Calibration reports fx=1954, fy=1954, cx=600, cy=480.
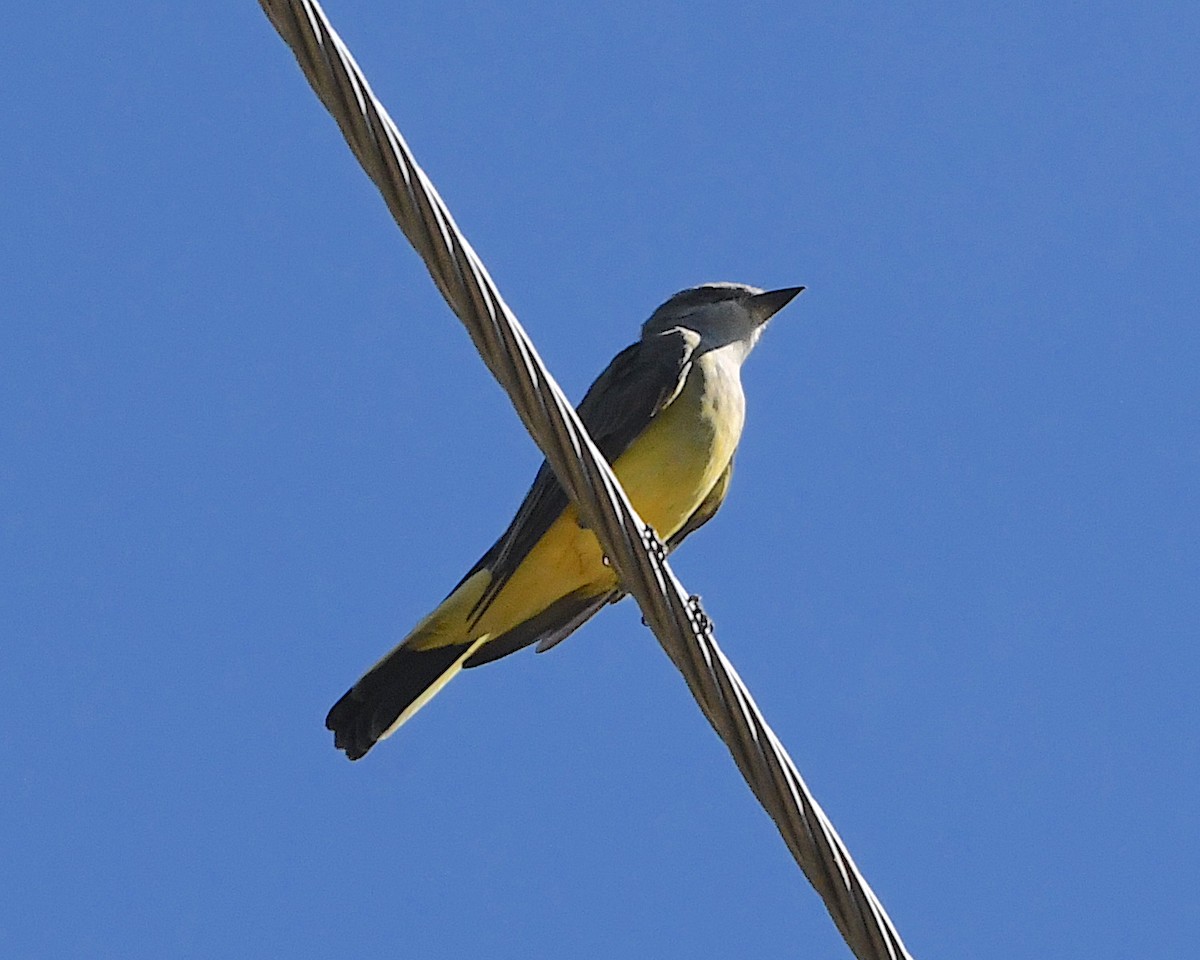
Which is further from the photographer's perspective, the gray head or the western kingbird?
the gray head

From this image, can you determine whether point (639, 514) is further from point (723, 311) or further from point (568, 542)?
point (723, 311)

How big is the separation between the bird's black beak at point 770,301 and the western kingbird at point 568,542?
0.86 meters

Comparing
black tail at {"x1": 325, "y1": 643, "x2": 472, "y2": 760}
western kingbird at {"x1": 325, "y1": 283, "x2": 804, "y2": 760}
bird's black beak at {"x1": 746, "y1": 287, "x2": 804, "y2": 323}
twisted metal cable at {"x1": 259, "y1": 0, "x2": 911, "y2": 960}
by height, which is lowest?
twisted metal cable at {"x1": 259, "y1": 0, "x2": 911, "y2": 960}

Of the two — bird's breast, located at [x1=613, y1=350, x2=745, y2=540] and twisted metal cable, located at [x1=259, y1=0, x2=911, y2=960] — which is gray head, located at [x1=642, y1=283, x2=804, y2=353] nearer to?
bird's breast, located at [x1=613, y1=350, x2=745, y2=540]

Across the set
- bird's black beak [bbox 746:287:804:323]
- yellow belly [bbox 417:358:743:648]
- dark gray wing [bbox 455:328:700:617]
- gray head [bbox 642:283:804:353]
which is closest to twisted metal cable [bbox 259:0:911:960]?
dark gray wing [bbox 455:328:700:617]

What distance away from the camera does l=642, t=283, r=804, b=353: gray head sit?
7.18 metres

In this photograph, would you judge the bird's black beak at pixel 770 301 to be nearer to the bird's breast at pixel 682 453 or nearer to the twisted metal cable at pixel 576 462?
the bird's breast at pixel 682 453

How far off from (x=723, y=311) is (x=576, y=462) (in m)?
4.21

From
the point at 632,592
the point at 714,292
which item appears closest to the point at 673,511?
the point at 714,292

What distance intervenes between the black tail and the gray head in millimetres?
1650

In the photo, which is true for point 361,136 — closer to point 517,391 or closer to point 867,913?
point 517,391

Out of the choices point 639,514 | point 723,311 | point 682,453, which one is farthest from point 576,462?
point 723,311

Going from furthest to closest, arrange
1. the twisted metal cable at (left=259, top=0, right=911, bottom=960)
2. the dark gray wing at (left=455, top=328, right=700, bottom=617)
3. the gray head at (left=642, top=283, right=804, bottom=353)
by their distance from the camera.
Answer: the gray head at (left=642, top=283, right=804, bottom=353) < the dark gray wing at (left=455, top=328, right=700, bottom=617) < the twisted metal cable at (left=259, top=0, right=911, bottom=960)

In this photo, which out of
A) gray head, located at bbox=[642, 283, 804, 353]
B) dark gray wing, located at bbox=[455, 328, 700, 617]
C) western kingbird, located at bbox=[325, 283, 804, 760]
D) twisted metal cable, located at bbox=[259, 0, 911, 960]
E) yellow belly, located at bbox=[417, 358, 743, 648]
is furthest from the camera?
gray head, located at bbox=[642, 283, 804, 353]
